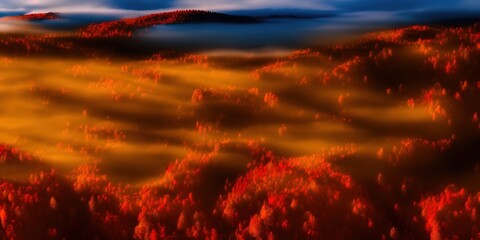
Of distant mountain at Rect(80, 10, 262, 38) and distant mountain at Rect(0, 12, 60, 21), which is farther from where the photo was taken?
distant mountain at Rect(80, 10, 262, 38)

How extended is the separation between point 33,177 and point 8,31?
607 cm

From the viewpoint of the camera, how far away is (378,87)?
1534cm

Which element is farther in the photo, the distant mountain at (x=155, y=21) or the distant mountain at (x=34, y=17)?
the distant mountain at (x=155, y=21)

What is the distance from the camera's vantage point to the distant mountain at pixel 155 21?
13492 mm

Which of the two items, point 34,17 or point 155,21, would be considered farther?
point 155,21

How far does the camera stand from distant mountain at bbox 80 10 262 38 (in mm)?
13492

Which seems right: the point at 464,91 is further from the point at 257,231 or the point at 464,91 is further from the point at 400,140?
the point at 257,231

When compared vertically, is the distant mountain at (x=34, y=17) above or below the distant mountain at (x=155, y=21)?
above

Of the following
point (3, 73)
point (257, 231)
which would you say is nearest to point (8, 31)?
point (3, 73)

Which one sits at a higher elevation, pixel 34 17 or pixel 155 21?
pixel 34 17

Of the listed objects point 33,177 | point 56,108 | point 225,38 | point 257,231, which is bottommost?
point 257,231

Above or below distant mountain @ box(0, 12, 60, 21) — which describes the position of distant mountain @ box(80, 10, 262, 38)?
below

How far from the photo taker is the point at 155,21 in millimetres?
13969

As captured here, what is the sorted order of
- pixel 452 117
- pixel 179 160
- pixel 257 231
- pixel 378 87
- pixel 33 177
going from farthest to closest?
1. pixel 378 87
2. pixel 452 117
3. pixel 179 160
4. pixel 33 177
5. pixel 257 231
